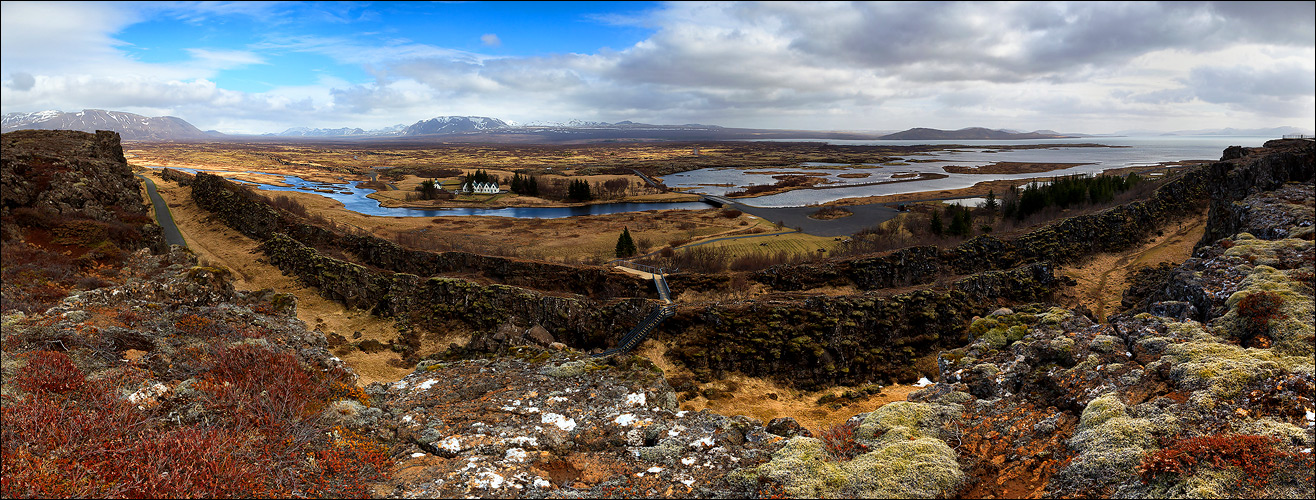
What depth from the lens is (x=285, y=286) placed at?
1404 inches

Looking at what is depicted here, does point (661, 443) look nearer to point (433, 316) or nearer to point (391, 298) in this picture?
point (433, 316)

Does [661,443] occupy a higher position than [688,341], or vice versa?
[661,443]

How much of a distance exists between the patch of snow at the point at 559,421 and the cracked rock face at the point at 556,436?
0.08 feet

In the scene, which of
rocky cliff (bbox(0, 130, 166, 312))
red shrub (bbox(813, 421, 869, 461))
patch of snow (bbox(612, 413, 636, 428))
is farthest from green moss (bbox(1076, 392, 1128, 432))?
rocky cliff (bbox(0, 130, 166, 312))

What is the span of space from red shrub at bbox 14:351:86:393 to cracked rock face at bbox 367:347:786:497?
5156 mm

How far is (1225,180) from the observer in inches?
1592

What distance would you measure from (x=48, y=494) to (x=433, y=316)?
23.4 metres

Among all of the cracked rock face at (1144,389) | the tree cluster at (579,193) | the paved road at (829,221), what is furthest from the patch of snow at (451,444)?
the tree cluster at (579,193)

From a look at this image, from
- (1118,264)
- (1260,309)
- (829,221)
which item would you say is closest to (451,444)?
(1260,309)

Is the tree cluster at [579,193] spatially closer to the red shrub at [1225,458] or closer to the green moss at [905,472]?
the green moss at [905,472]

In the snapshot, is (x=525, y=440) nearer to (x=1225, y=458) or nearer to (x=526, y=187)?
(x=1225, y=458)

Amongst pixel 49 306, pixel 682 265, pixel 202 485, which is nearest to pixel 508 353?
pixel 202 485

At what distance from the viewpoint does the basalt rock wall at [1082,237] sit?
34.4m

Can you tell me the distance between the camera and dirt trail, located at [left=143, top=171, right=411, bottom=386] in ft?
79.0
